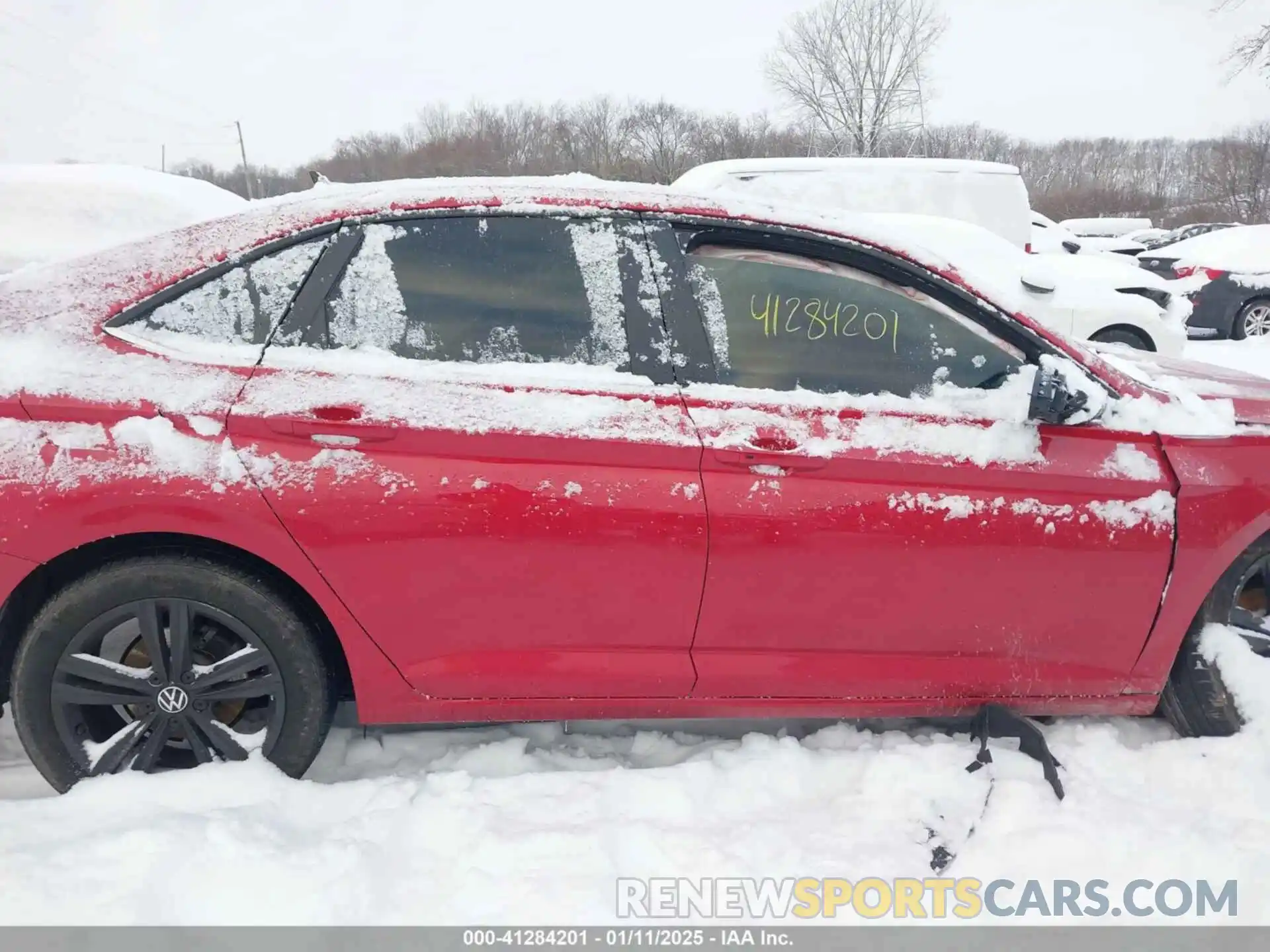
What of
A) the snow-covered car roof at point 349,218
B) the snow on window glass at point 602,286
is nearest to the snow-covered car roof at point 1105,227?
the snow-covered car roof at point 349,218

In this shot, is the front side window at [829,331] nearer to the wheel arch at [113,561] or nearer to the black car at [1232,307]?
the wheel arch at [113,561]

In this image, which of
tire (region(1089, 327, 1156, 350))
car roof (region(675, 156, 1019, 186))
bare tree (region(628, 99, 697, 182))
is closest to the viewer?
tire (region(1089, 327, 1156, 350))

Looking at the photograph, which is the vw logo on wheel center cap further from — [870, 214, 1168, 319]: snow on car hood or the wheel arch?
[870, 214, 1168, 319]: snow on car hood

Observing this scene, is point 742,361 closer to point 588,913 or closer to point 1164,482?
point 1164,482

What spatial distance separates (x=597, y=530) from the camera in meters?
2.22

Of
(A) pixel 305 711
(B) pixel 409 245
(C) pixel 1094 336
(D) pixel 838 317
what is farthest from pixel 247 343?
(C) pixel 1094 336

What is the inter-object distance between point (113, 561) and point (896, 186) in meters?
9.15

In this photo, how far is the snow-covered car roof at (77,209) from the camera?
20.9 ft

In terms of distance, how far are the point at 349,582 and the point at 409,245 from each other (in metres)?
0.94

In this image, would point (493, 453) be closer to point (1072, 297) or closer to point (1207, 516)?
point (1207, 516)

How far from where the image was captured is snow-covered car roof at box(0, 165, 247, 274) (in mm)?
6379

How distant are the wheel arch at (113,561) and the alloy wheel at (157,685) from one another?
0.14 m

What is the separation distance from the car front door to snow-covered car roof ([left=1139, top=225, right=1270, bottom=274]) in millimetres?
10856

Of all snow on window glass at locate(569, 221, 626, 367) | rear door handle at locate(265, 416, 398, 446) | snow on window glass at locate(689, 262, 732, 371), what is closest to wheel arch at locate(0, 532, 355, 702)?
rear door handle at locate(265, 416, 398, 446)
